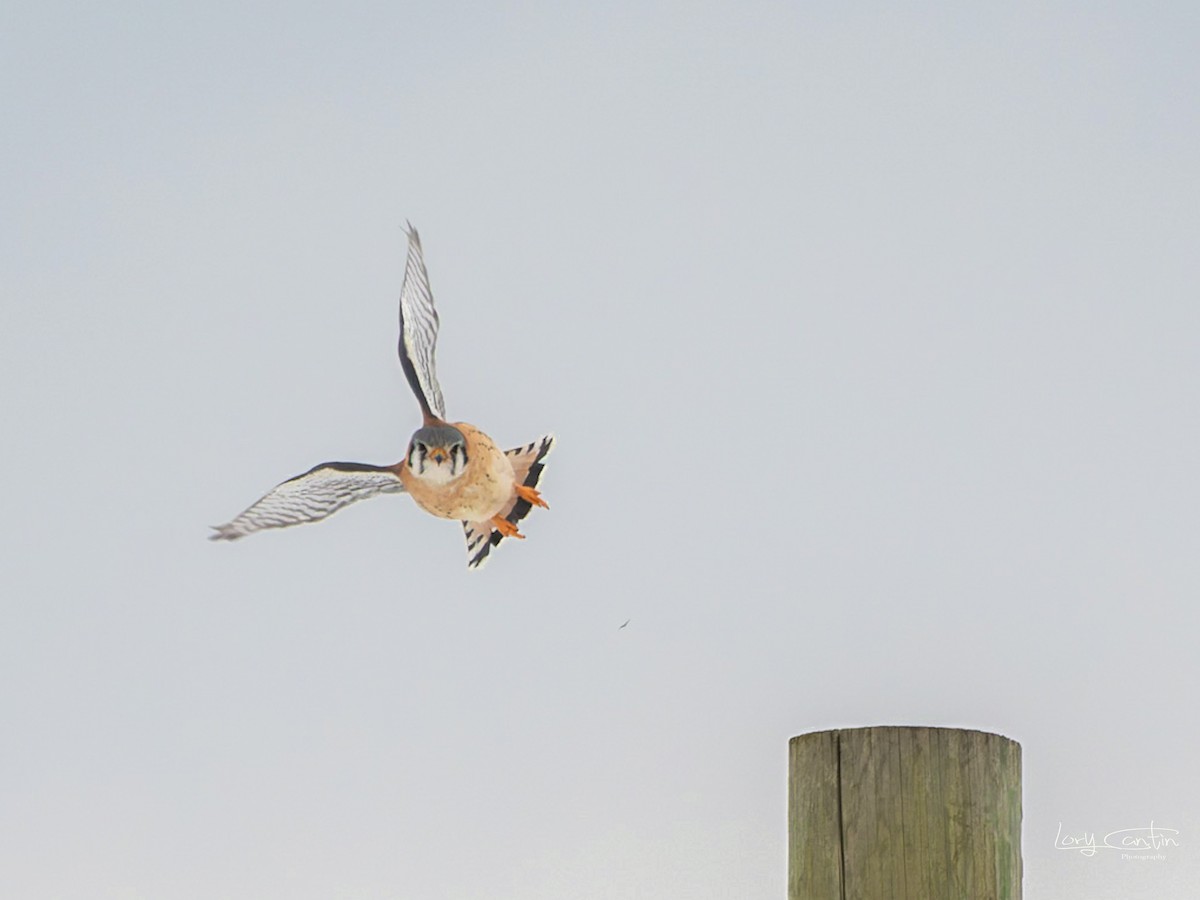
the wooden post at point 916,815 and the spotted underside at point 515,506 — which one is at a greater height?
the spotted underside at point 515,506

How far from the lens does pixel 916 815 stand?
3.42 metres

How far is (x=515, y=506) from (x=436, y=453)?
0.54 metres

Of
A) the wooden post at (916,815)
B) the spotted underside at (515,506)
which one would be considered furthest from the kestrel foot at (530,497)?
the wooden post at (916,815)

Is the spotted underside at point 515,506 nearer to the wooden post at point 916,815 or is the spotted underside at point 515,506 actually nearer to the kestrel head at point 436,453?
the kestrel head at point 436,453

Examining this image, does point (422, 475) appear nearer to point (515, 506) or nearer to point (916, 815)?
point (515, 506)

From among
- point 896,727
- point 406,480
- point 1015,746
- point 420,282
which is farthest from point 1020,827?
point 420,282

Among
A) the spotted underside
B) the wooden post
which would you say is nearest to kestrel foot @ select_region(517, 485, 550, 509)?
the spotted underside

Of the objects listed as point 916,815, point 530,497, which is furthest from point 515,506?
point 916,815

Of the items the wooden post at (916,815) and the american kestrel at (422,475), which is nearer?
the wooden post at (916,815)

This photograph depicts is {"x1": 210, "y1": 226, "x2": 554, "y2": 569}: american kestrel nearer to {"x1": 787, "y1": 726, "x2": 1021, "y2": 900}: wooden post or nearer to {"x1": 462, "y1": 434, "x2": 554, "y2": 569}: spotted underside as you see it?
{"x1": 462, "y1": 434, "x2": 554, "y2": 569}: spotted underside

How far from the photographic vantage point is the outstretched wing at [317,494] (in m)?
4.95

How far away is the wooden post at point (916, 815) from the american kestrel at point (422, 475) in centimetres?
190

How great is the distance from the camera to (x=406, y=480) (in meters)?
5.07

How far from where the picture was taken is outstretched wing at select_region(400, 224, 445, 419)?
16.4ft
